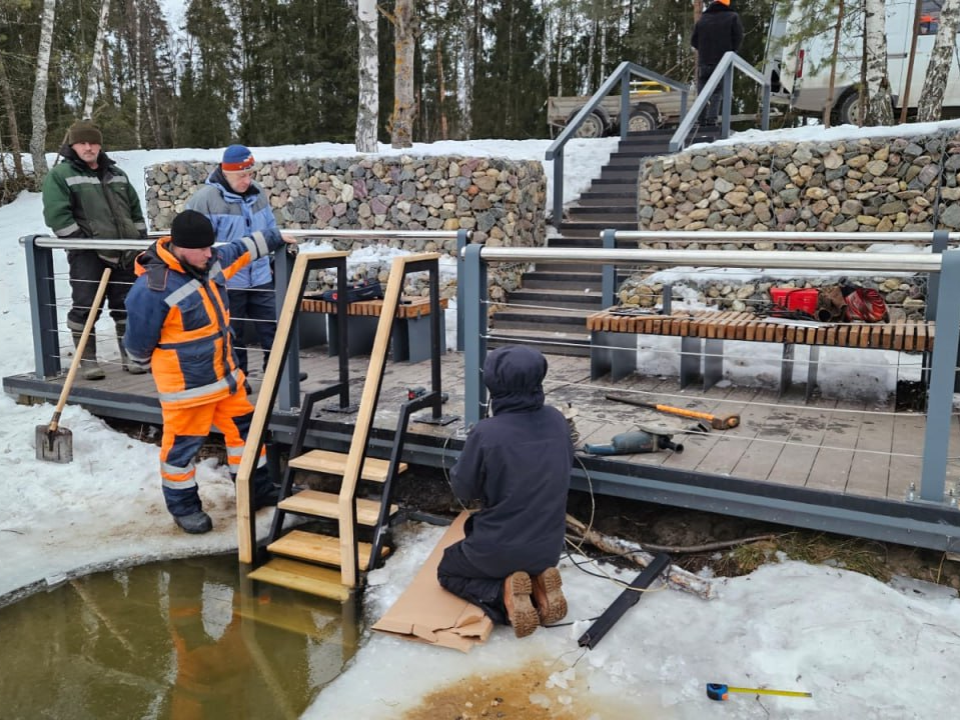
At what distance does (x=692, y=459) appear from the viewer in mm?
3834

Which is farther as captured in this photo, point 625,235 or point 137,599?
point 625,235

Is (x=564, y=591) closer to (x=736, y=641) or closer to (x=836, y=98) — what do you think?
(x=736, y=641)

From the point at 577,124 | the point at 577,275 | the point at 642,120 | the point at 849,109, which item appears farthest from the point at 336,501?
the point at 642,120

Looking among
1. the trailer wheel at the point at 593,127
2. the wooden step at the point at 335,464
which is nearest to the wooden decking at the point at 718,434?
the wooden step at the point at 335,464

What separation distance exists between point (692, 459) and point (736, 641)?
1.00 meters

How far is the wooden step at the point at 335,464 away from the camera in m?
4.04

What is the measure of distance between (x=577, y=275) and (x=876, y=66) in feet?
14.6

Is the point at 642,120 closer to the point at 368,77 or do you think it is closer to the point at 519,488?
the point at 368,77

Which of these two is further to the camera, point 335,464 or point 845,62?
point 845,62

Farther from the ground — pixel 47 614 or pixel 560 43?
pixel 560 43

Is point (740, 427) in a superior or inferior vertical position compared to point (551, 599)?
superior

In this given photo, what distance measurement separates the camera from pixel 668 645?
3051mm

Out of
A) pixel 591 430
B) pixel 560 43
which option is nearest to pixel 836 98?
pixel 591 430

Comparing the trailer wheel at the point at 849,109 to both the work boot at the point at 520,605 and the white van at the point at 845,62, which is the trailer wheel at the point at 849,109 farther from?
the work boot at the point at 520,605
